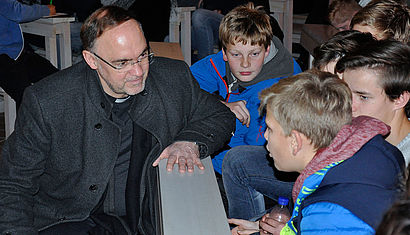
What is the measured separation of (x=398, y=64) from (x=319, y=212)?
3.01 feet

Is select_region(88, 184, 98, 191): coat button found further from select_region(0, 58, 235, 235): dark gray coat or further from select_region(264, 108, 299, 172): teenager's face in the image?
select_region(264, 108, 299, 172): teenager's face

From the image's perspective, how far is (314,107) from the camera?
5.23 ft

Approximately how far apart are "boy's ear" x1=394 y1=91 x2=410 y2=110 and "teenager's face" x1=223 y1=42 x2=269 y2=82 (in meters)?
0.85

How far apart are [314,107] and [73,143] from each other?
899 millimetres

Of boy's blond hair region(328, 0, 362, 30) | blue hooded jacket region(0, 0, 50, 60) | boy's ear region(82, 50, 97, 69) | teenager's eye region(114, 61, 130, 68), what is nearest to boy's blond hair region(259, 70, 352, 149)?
teenager's eye region(114, 61, 130, 68)

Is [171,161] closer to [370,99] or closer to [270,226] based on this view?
[270,226]

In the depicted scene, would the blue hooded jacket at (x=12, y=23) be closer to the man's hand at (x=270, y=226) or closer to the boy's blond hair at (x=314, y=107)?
the man's hand at (x=270, y=226)

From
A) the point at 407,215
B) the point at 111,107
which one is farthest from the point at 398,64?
the point at 407,215

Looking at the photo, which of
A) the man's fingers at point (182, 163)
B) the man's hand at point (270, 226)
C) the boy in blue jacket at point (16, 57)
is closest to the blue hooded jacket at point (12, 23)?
the boy in blue jacket at point (16, 57)

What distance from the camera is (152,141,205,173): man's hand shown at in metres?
1.81

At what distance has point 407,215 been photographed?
764mm

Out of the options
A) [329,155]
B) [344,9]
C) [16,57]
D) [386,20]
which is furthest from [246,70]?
[16,57]

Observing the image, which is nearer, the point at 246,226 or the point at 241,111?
the point at 246,226

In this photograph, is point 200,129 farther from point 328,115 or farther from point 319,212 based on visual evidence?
Answer: point 319,212
